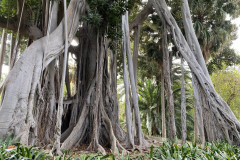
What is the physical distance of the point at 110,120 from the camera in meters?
4.91

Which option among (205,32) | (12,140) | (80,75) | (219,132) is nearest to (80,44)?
(80,75)

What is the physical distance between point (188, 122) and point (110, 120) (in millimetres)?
8467

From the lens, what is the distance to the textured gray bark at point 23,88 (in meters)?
2.65

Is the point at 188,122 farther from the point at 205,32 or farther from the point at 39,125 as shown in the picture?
the point at 39,125

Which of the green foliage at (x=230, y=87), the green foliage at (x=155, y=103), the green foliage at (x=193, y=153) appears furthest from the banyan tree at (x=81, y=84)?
the green foliage at (x=230, y=87)

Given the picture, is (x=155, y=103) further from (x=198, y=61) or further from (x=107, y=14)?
(x=107, y=14)

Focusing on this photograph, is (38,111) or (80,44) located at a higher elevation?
(80,44)

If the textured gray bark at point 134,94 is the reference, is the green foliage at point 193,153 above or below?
below

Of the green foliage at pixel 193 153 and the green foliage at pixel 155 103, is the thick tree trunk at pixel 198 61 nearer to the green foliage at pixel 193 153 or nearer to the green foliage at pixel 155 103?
the green foliage at pixel 193 153

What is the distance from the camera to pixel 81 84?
5297mm

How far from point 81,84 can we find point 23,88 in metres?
2.46

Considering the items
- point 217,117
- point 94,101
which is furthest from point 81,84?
point 217,117

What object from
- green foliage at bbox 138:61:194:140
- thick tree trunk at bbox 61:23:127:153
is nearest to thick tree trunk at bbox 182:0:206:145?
thick tree trunk at bbox 61:23:127:153

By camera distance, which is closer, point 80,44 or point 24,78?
point 24,78
